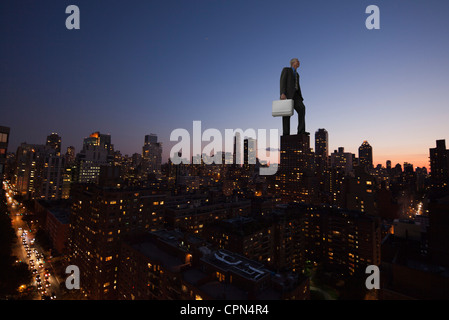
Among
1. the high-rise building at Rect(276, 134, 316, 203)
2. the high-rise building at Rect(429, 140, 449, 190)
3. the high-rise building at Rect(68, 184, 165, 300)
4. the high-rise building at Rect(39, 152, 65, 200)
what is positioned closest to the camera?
the high-rise building at Rect(68, 184, 165, 300)

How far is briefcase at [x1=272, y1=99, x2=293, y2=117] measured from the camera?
12.1 feet

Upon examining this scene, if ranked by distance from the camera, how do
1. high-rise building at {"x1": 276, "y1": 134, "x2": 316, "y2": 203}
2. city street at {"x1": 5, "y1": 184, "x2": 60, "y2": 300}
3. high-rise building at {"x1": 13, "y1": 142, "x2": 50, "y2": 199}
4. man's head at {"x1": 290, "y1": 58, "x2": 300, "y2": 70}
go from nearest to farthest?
man's head at {"x1": 290, "y1": 58, "x2": 300, "y2": 70} < city street at {"x1": 5, "y1": 184, "x2": 60, "y2": 300} < high-rise building at {"x1": 13, "y1": 142, "x2": 50, "y2": 199} < high-rise building at {"x1": 276, "y1": 134, "x2": 316, "y2": 203}

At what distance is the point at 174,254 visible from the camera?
933 inches

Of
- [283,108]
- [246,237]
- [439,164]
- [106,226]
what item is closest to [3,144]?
[106,226]

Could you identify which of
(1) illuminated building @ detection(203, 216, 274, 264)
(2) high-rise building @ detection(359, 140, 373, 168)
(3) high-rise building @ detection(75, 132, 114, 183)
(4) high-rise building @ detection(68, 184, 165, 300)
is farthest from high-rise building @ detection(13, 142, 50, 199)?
(2) high-rise building @ detection(359, 140, 373, 168)

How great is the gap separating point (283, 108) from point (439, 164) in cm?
10805

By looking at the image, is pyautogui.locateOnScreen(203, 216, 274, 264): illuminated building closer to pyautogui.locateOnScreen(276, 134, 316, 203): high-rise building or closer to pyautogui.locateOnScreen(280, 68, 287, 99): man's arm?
pyautogui.locateOnScreen(280, 68, 287, 99): man's arm

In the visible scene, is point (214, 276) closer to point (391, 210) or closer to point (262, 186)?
point (391, 210)

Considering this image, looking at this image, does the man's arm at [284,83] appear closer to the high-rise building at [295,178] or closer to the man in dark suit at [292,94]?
the man in dark suit at [292,94]

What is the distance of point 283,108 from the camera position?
378 cm

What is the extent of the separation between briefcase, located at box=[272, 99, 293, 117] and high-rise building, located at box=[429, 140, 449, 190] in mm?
103309

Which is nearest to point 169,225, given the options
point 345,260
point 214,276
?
point 214,276

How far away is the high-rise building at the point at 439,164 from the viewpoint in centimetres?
7700
